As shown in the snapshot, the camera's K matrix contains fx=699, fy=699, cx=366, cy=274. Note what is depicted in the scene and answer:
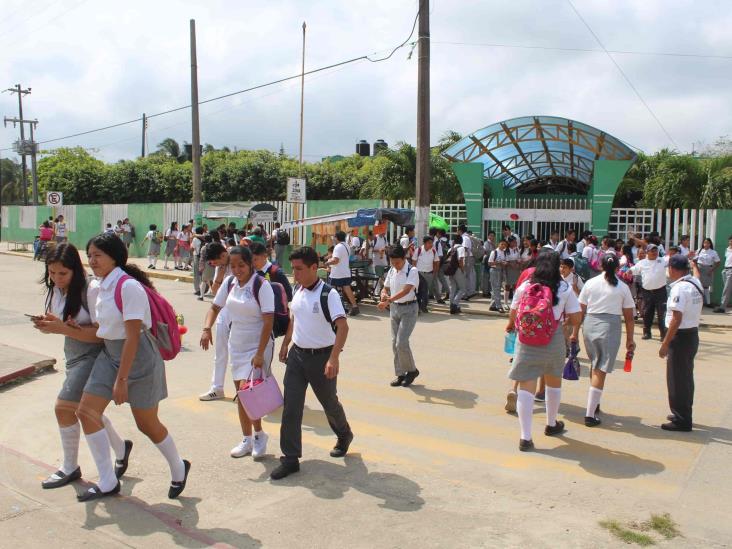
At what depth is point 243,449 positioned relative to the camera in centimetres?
557

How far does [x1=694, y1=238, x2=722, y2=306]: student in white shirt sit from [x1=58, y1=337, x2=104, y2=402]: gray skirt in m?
13.5

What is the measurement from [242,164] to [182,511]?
3778cm

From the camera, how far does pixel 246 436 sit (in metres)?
5.60

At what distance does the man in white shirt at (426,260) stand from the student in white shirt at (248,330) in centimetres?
880

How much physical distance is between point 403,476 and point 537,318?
1724mm

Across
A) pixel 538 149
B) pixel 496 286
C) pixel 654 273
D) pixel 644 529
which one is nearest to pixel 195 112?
pixel 538 149

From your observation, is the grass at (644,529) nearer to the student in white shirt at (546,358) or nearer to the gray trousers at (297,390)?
the student in white shirt at (546,358)

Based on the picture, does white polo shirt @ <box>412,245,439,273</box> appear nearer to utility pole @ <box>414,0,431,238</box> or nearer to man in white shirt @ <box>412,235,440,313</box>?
man in white shirt @ <box>412,235,440,313</box>

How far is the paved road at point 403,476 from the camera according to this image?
4.29 meters

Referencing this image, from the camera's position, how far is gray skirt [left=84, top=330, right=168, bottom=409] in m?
4.53

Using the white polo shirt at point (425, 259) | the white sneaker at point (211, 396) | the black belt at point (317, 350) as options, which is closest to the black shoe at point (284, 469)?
the black belt at point (317, 350)

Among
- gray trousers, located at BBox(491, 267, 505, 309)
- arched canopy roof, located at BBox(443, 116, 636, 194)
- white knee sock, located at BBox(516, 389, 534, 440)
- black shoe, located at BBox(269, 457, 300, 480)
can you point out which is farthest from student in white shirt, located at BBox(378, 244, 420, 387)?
arched canopy roof, located at BBox(443, 116, 636, 194)

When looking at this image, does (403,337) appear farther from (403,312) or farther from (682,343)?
(682,343)

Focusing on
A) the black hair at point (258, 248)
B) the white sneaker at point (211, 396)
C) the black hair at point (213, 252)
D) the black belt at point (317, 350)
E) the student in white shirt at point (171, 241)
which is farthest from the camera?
the student in white shirt at point (171, 241)
